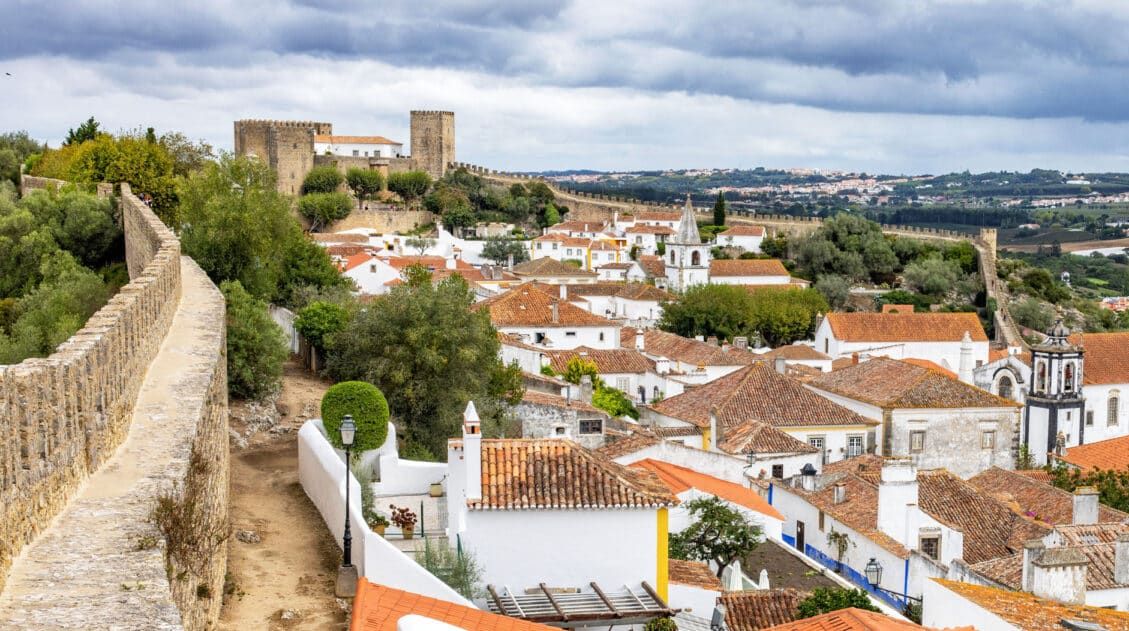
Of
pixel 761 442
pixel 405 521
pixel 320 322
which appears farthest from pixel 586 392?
pixel 405 521

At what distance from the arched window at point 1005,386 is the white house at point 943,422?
8.14 m

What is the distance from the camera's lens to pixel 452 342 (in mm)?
19422

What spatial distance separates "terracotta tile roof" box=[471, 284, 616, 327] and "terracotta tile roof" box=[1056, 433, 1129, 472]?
14.9 metres

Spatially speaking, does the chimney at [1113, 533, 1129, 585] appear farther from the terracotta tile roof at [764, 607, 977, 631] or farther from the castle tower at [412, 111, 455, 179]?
the castle tower at [412, 111, 455, 179]

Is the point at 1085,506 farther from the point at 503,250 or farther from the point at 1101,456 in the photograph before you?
the point at 503,250

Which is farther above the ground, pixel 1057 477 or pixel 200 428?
pixel 200 428

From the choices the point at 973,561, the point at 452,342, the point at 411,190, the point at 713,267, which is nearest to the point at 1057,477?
the point at 973,561

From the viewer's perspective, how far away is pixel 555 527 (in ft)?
38.0

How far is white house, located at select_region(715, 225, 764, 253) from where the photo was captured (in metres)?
72.1

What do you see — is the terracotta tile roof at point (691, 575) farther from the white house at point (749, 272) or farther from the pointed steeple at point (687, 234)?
the pointed steeple at point (687, 234)

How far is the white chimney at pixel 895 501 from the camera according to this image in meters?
17.1

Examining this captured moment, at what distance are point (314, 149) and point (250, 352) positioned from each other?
62023 millimetres

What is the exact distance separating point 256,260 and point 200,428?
1360 centimetres

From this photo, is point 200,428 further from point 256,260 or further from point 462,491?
point 256,260
